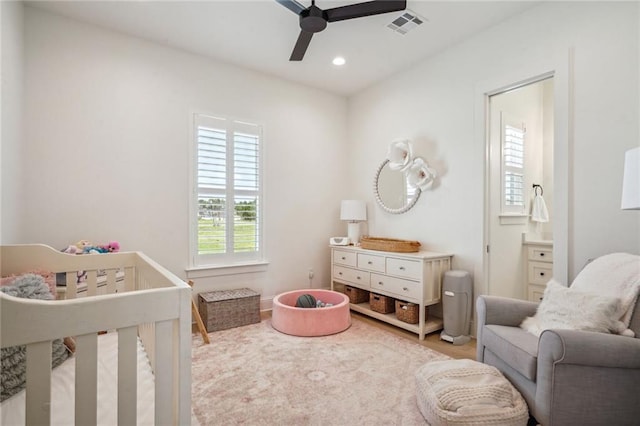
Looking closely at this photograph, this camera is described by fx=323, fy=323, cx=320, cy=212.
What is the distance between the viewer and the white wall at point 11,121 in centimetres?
211

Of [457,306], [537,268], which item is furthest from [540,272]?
[457,306]

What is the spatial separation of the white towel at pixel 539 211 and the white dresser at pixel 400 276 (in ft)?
4.20

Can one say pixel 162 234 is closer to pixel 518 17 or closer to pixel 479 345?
pixel 479 345

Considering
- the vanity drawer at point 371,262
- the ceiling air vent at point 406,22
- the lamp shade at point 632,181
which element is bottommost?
the vanity drawer at point 371,262

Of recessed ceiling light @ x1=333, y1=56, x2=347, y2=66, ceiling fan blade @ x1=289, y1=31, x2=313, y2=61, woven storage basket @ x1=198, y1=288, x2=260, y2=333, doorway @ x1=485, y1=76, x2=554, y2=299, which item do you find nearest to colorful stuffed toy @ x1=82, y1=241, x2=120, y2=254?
woven storage basket @ x1=198, y1=288, x2=260, y2=333

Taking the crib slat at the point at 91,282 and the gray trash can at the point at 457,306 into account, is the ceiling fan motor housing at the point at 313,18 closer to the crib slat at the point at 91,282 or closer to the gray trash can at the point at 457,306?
the crib slat at the point at 91,282

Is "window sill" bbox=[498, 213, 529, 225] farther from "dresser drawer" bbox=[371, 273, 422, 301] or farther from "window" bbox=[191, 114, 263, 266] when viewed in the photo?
"window" bbox=[191, 114, 263, 266]

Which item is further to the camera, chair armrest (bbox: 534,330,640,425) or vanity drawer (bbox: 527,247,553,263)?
vanity drawer (bbox: 527,247,553,263)

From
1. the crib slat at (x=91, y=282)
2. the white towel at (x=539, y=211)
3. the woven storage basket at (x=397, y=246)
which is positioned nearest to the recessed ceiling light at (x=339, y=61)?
the woven storage basket at (x=397, y=246)

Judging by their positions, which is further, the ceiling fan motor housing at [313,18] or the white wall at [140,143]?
the white wall at [140,143]

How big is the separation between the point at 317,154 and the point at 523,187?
95.2 inches

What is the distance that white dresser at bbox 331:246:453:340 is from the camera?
2.95m

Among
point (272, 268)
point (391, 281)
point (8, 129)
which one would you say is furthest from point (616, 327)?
point (8, 129)

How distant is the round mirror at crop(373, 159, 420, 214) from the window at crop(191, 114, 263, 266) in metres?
1.45
